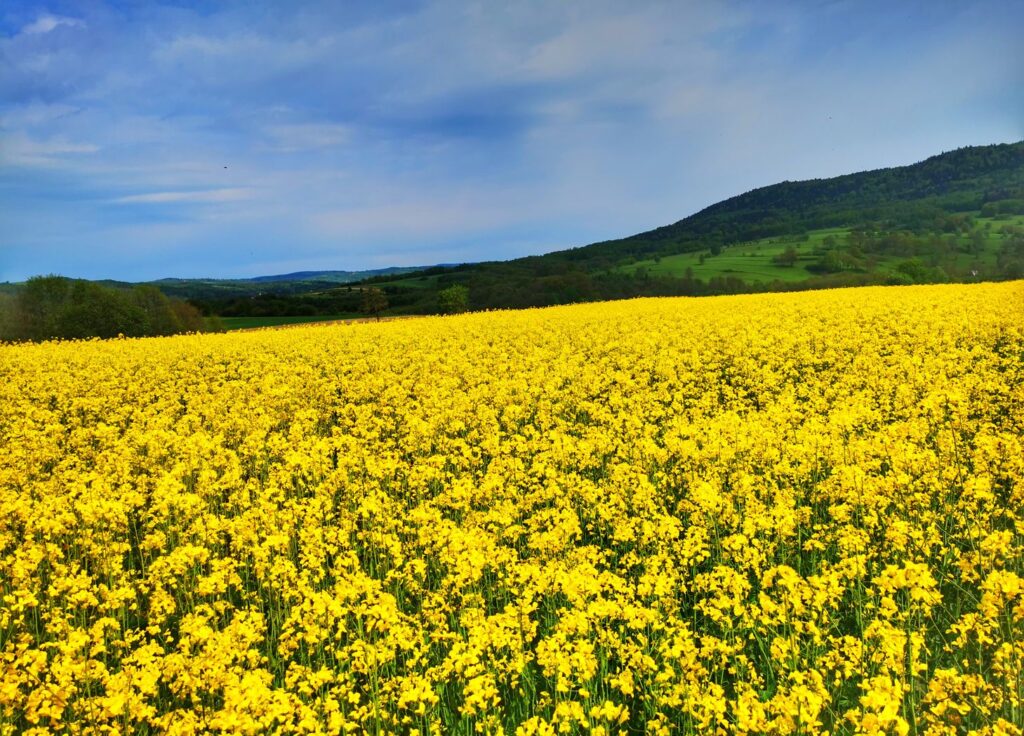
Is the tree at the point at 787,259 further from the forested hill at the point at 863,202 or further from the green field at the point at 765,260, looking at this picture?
the forested hill at the point at 863,202

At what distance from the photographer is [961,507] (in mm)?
6664

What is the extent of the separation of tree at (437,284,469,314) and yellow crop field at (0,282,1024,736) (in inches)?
1631

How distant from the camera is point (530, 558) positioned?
6004mm

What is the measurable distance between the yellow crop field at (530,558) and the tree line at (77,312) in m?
38.7

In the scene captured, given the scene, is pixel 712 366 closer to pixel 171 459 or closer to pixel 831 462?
Result: pixel 831 462

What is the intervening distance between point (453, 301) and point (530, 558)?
53341mm

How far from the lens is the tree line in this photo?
4743cm

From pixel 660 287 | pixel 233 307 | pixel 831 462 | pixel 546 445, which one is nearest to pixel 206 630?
pixel 546 445

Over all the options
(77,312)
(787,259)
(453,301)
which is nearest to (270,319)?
(77,312)

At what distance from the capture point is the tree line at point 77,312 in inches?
1867

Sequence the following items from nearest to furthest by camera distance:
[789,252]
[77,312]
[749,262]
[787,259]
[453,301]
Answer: [77,312] → [453,301] → [787,259] → [789,252] → [749,262]

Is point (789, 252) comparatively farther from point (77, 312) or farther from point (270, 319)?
point (77, 312)

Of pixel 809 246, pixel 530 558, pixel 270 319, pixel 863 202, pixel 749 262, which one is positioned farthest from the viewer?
pixel 863 202

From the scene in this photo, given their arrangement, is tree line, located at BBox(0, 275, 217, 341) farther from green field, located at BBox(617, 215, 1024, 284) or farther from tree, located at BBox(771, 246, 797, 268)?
tree, located at BBox(771, 246, 797, 268)
